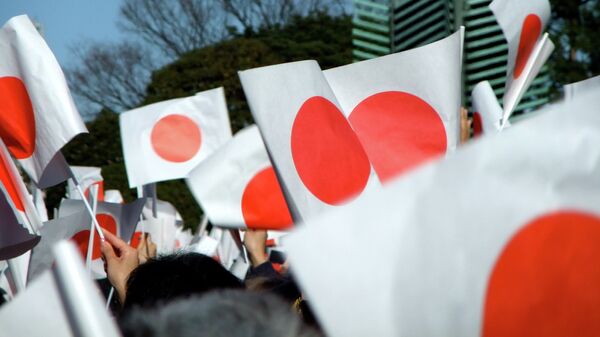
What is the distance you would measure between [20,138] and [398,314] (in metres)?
2.50

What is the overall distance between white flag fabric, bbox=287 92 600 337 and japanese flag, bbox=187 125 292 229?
2.07 m

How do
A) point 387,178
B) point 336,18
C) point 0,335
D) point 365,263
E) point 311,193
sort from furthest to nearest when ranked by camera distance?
point 336,18 → point 387,178 → point 311,193 → point 0,335 → point 365,263

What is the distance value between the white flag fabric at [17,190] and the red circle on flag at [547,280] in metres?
2.06

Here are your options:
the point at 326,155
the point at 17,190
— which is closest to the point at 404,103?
the point at 326,155

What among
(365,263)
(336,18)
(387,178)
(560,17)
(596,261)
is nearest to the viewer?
(365,263)

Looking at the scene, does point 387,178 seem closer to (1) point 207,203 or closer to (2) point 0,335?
(1) point 207,203

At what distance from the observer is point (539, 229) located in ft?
4.18

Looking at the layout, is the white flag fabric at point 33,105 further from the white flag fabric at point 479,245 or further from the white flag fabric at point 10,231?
the white flag fabric at point 479,245

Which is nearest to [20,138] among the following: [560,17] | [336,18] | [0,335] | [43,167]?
[43,167]

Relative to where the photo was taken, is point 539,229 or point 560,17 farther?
point 560,17

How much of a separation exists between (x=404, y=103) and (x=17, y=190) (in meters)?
1.32

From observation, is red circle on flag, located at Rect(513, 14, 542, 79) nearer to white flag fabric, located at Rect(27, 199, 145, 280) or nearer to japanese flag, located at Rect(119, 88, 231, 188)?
white flag fabric, located at Rect(27, 199, 145, 280)

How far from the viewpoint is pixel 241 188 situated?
3475 millimetres

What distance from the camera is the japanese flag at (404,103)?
2.77 meters
